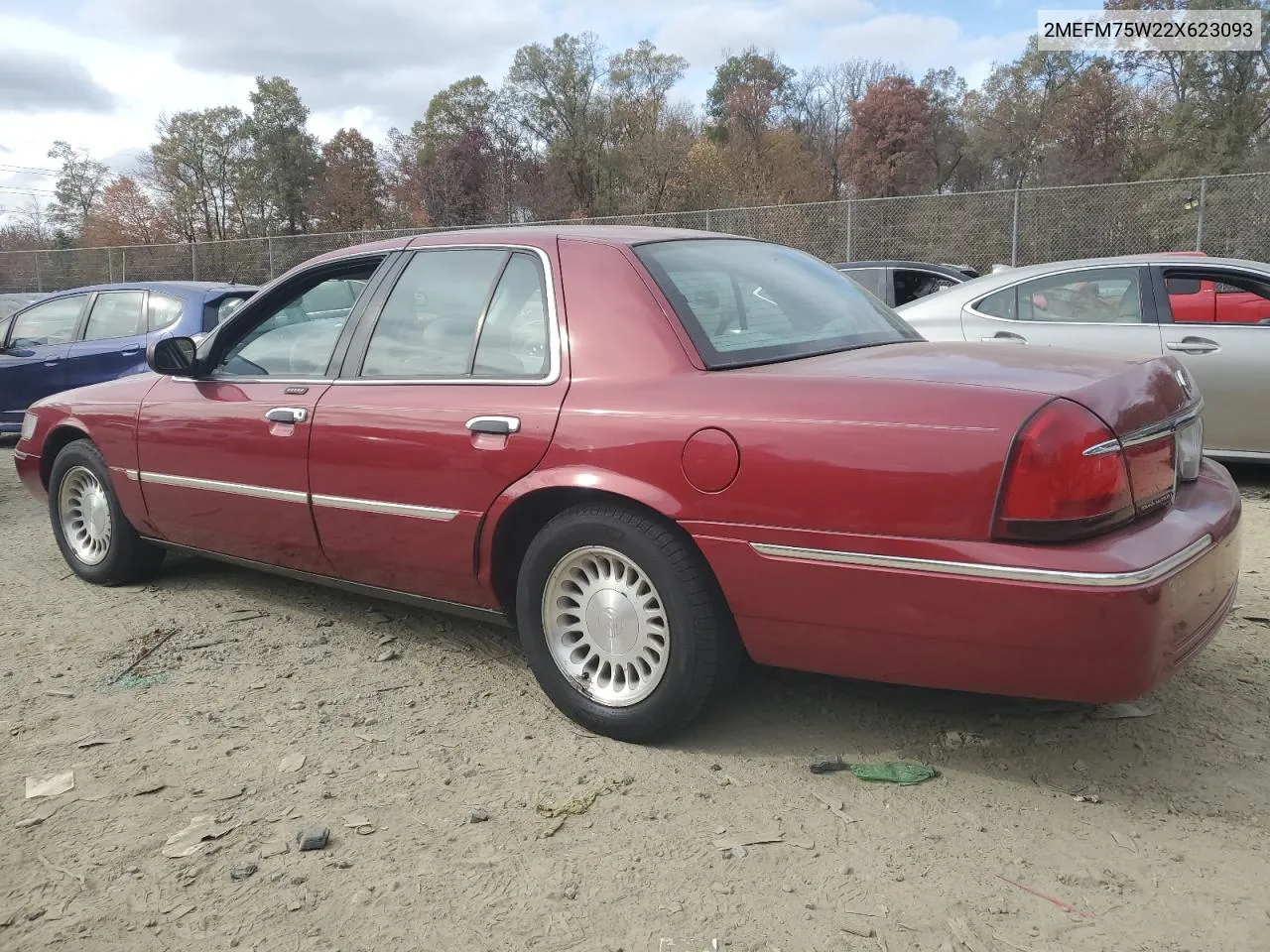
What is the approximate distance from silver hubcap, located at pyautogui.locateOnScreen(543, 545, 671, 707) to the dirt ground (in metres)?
0.19

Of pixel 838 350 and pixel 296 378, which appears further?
pixel 296 378

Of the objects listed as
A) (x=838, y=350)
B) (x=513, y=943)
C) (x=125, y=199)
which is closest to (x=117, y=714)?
(x=513, y=943)

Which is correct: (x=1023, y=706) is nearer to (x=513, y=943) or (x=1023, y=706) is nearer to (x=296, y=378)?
(x=513, y=943)

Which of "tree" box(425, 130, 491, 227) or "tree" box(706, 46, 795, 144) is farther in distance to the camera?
"tree" box(706, 46, 795, 144)

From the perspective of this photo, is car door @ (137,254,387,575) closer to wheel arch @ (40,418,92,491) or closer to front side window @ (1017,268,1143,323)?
wheel arch @ (40,418,92,491)

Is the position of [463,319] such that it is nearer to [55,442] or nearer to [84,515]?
[84,515]

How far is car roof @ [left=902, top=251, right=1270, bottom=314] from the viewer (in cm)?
598

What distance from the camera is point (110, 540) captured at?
4586 mm

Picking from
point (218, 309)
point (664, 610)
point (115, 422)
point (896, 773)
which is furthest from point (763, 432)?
point (218, 309)

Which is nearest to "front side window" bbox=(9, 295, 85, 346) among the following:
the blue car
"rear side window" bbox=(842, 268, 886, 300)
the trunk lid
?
the blue car

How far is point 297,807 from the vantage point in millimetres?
2648

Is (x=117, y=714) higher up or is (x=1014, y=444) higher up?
(x=1014, y=444)

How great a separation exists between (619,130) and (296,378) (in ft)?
171

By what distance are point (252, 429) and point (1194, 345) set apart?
17.5ft
